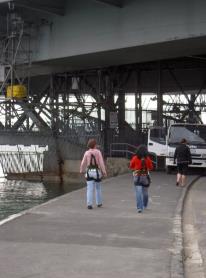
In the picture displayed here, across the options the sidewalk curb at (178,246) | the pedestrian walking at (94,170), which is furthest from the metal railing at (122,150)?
the pedestrian walking at (94,170)

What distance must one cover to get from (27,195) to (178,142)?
23.7 ft

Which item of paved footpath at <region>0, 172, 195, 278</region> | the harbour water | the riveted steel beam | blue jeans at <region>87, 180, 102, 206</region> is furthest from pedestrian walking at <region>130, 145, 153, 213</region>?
the riveted steel beam

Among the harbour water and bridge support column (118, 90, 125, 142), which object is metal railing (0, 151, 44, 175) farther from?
bridge support column (118, 90, 125, 142)

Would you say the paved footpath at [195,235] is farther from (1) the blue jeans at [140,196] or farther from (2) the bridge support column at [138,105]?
(2) the bridge support column at [138,105]

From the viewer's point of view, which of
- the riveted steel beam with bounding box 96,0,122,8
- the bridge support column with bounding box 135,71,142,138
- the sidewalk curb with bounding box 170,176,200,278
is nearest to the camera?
the sidewalk curb with bounding box 170,176,200,278

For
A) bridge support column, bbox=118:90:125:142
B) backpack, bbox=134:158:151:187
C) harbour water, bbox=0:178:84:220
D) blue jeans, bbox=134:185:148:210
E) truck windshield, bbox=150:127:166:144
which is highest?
bridge support column, bbox=118:90:125:142

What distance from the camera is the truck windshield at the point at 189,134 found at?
26703 mm

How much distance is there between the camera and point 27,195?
24.6 m

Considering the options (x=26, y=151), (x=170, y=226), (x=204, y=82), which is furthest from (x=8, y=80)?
(x=170, y=226)

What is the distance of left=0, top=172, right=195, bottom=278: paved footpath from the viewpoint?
755 cm

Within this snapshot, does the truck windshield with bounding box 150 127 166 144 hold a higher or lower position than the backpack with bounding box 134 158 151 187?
Result: higher

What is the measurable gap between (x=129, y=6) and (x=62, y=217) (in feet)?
44.8

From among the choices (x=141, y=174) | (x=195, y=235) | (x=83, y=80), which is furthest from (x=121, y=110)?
(x=195, y=235)

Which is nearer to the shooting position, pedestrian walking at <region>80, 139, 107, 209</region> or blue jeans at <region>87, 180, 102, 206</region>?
blue jeans at <region>87, 180, 102, 206</region>
